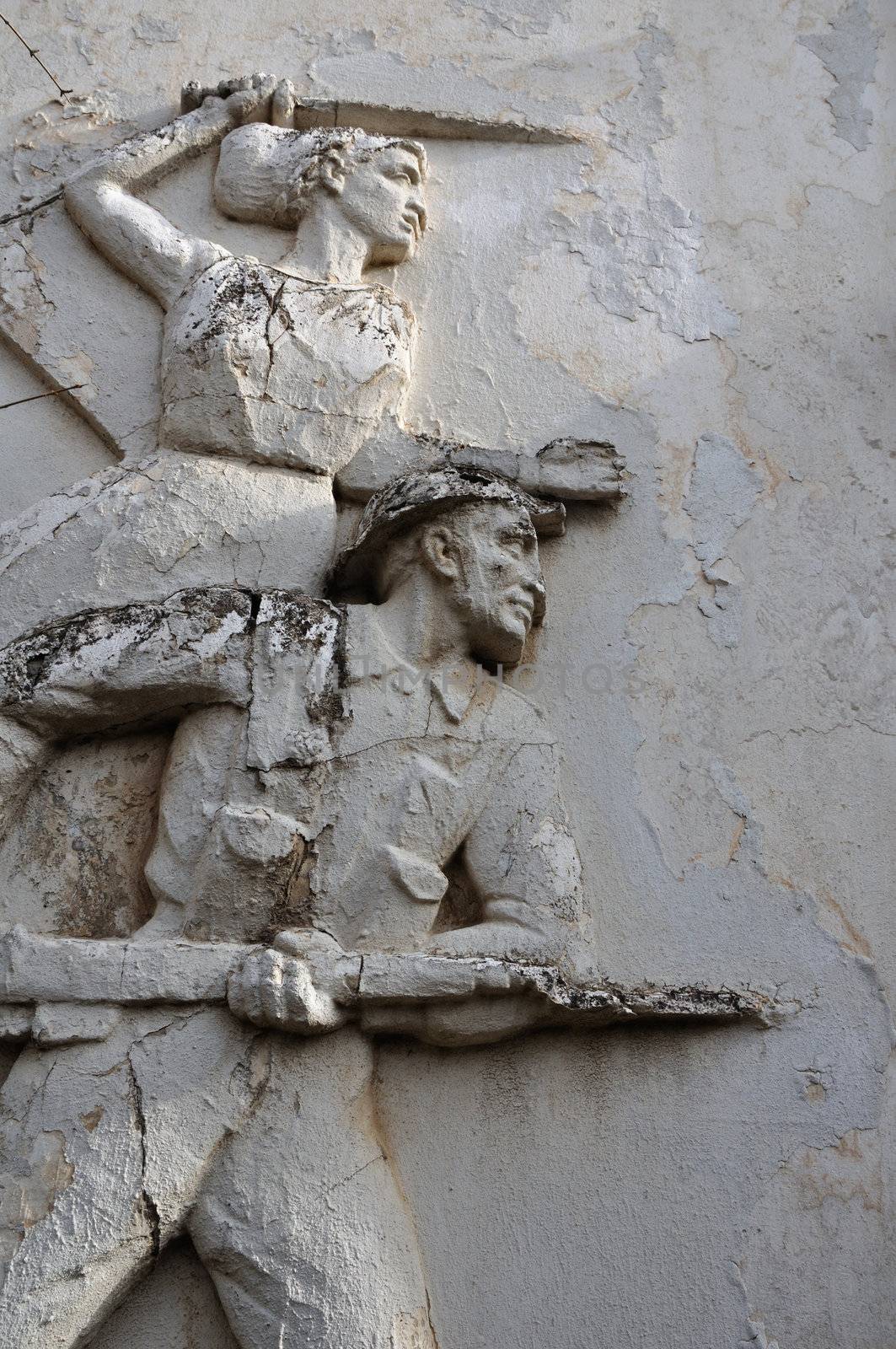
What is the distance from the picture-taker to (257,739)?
10.6 feet

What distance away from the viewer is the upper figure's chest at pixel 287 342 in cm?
376

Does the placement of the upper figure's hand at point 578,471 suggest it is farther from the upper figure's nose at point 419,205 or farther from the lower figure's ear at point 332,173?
the lower figure's ear at point 332,173

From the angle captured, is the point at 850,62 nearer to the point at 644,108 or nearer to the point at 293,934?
the point at 644,108

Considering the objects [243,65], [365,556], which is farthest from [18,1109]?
[243,65]

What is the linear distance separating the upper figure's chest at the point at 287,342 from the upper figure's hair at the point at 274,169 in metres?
0.31

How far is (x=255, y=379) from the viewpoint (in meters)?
3.75

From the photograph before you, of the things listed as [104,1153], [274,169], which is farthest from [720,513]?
[104,1153]

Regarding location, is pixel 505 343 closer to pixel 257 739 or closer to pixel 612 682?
pixel 612 682

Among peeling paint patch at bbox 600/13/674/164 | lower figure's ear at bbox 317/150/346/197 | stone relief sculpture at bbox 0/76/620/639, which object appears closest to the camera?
stone relief sculpture at bbox 0/76/620/639

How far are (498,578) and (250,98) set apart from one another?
6.15 ft

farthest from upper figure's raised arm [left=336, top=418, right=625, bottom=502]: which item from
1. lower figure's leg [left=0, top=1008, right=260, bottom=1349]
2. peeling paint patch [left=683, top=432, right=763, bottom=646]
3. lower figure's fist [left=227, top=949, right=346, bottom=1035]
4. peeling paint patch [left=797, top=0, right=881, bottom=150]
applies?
peeling paint patch [left=797, top=0, right=881, bottom=150]

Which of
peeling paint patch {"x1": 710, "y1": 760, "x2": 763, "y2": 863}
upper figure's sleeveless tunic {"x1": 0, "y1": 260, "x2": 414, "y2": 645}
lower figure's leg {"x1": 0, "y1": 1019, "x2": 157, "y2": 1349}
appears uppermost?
upper figure's sleeveless tunic {"x1": 0, "y1": 260, "x2": 414, "y2": 645}

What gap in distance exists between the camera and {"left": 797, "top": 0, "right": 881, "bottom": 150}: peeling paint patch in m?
4.58

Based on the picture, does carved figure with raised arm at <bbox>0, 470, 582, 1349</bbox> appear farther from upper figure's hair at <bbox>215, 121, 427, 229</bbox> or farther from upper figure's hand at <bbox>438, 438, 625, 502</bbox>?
upper figure's hair at <bbox>215, 121, 427, 229</bbox>
